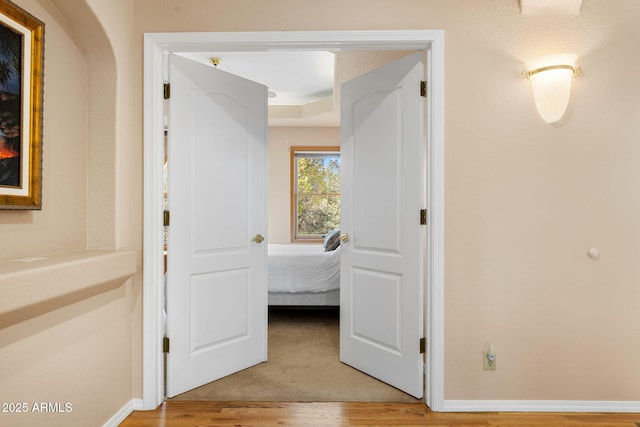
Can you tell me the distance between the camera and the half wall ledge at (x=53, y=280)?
119 centimetres

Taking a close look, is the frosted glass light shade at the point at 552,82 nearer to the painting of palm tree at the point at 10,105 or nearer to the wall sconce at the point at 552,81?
the wall sconce at the point at 552,81

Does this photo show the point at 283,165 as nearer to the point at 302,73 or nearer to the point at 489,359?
the point at 302,73

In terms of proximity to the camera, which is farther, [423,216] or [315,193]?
[315,193]

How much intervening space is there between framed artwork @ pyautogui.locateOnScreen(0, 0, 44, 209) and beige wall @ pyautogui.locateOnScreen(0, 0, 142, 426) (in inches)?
3.6

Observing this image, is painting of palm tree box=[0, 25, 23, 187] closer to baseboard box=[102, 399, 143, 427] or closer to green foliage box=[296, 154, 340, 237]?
baseboard box=[102, 399, 143, 427]

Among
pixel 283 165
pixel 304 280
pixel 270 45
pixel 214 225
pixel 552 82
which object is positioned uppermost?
pixel 270 45

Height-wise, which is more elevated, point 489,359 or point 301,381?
point 489,359

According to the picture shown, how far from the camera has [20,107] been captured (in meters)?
1.41

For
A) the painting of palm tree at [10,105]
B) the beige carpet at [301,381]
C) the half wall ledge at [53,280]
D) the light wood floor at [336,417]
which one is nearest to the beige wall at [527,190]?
the light wood floor at [336,417]

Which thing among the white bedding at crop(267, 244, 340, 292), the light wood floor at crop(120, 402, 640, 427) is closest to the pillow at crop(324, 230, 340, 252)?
the white bedding at crop(267, 244, 340, 292)

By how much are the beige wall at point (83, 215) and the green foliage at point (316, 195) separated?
401 cm

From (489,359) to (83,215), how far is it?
7.83ft

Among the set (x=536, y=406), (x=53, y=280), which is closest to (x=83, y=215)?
(x=53, y=280)

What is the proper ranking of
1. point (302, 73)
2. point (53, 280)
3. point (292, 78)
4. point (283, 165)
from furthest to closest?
point (283, 165) < point (292, 78) < point (302, 73) < point (53, 280)
